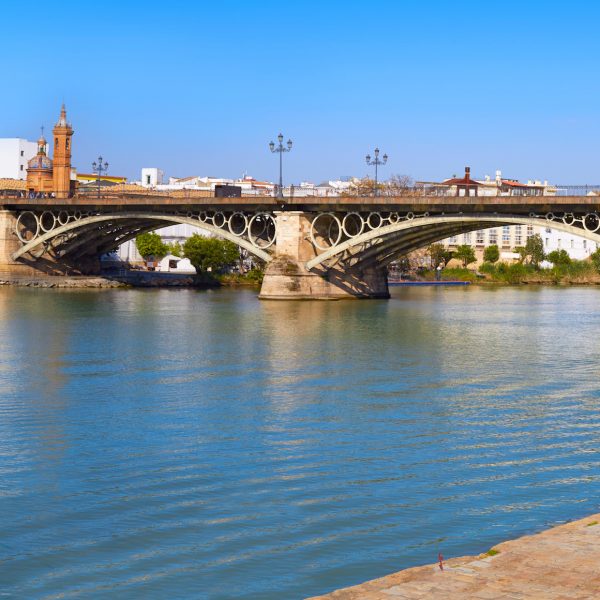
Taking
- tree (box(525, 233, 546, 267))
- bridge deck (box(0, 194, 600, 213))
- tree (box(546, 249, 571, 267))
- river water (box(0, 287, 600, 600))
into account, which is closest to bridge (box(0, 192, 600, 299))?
bridge deck (box(0, 194, 600, 213))

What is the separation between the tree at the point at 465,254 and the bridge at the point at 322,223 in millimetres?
63284

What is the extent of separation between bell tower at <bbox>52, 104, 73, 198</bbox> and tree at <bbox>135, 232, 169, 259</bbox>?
880 cm

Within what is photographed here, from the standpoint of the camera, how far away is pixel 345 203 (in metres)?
63.2

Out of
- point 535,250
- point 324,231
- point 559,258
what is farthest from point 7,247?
point 559,258

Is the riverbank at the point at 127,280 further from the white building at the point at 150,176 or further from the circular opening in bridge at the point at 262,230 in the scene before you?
the white building at the point at 150,176

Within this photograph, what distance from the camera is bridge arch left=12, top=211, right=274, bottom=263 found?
241ft

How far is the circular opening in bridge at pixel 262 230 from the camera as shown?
2682 inches

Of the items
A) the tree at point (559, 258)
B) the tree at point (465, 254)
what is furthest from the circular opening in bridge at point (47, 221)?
the tree at point (559, 258)

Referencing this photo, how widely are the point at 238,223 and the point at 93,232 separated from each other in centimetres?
1376

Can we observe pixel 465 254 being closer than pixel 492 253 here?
Yes

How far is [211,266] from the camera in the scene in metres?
101

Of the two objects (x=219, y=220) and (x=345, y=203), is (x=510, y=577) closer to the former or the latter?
(x=345, y=203)

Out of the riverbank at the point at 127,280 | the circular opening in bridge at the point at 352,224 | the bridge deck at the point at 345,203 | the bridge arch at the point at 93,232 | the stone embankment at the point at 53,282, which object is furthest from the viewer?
the riverbank at the point at 127,280

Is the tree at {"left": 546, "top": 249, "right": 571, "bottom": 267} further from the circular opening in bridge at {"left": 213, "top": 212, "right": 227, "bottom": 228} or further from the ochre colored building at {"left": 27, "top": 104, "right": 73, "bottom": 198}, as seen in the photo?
the circular opening in bridge at {"left": 213, "top": 212, "right": 227, "bottom": 228}
